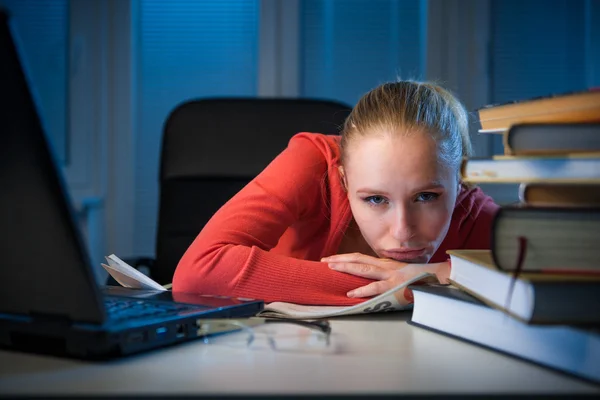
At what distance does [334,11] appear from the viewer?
116 inches

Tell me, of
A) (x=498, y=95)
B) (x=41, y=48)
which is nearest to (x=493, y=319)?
(x=498, y=95)

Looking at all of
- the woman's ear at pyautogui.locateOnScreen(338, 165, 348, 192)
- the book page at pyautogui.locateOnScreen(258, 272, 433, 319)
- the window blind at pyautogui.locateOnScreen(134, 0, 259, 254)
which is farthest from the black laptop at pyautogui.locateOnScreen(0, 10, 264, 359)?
the window blind at pyautogui.locateOnScreen(134, 0, 259, 254)

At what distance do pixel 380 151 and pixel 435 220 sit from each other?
136 millimetres

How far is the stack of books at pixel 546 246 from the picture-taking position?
576 millimetres

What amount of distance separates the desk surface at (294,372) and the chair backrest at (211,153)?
115cm

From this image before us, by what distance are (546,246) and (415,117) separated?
1.75ft

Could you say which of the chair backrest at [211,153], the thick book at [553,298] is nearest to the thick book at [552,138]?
the thick book at [553,298]

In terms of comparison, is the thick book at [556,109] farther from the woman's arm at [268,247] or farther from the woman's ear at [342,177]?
the woman's ear at [342,177]

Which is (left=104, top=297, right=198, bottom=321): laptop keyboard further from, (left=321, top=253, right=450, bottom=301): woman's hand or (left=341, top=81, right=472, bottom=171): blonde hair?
(left=341, top=81, right=472, bottom=171): blonde hair

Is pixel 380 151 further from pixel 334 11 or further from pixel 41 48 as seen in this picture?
pixel 41 48

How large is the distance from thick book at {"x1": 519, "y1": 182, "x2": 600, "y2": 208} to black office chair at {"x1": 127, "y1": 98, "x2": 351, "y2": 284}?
115 centimetres

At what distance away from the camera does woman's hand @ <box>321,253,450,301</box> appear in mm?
956

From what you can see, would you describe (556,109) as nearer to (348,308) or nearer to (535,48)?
(348,308)

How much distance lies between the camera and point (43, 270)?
59cm
